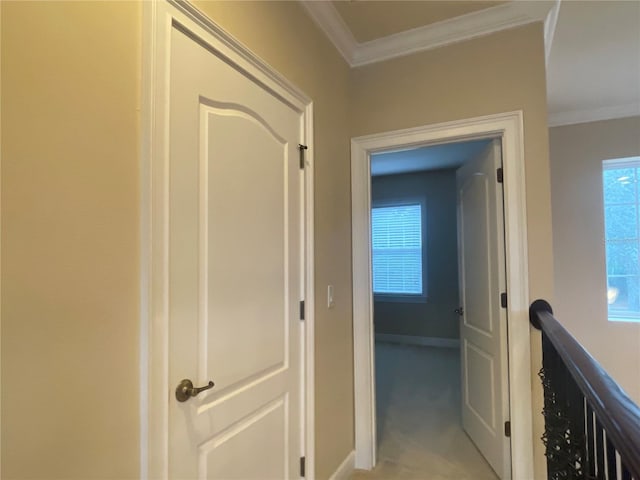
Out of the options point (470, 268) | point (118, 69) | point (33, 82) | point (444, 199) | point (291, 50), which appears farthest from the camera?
point (444, 199)

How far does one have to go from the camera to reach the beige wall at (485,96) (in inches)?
79.1

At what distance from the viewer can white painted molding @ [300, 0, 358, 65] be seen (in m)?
1.94

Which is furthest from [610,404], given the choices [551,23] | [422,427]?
[422,427]

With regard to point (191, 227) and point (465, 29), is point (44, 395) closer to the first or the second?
point (191, 227)

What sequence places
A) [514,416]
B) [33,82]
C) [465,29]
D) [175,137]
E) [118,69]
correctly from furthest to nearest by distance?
[465,29], [514,416], [175,137], [118,69], [33,82]

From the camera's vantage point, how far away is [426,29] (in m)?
2.22

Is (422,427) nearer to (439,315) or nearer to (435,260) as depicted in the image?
(439,315)

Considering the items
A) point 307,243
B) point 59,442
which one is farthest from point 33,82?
point 307,243

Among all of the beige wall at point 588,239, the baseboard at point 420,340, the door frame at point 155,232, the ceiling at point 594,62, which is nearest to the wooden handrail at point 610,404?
the door frame at point 155,232

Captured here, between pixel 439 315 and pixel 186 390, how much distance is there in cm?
515

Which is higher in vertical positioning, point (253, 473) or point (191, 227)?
point (191, 227)

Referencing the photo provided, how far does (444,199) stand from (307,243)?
435 centimetres

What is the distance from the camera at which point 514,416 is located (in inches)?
79.8

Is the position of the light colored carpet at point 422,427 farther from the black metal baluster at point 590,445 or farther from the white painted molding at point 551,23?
the white painted molding at point 551,23
